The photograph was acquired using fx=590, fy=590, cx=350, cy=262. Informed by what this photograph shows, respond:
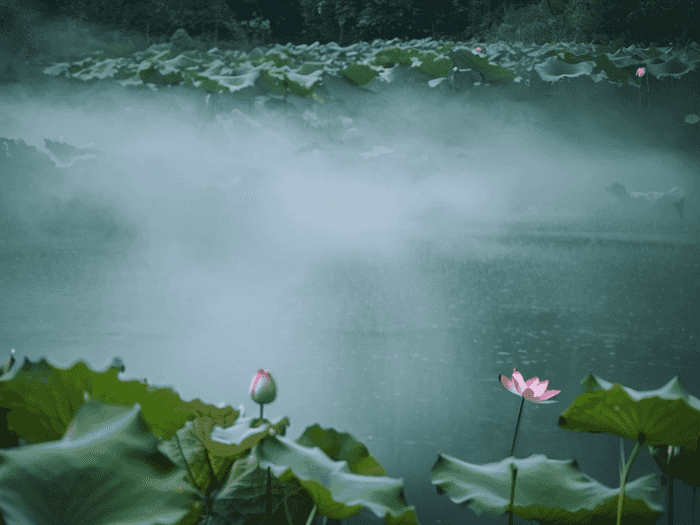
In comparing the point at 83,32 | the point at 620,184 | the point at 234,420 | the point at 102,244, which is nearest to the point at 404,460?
the point at 234,420

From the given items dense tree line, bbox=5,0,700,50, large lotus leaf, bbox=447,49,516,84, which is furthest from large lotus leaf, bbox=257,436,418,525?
dense tree line, bbox=5,0,700,50

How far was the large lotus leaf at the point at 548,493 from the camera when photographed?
1.53 feet

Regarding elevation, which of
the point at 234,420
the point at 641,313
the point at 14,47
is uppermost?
the point at 14,47

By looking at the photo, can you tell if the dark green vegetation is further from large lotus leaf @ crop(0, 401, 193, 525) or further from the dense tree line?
large lotus leaf @ crop(0, 401, 193, 525)

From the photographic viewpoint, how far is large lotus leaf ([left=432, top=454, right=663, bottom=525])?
0.47 m

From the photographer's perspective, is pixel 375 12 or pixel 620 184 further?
pixel 375 12

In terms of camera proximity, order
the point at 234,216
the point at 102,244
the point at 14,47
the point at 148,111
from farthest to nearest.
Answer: the point at 14,47 → the point at 148,111 → the point at 234,216 → the point at 102,244

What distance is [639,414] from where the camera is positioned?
48 centimetres

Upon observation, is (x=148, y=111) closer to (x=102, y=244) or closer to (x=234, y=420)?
(x=102, y=244)

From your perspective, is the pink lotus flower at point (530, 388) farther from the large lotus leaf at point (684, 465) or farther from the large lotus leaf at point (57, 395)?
the large lotus leaf at point (57, 395)

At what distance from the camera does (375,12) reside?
4.11 m

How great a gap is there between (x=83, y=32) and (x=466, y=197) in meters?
2.89

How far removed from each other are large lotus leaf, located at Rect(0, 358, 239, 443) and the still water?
3 centimetres

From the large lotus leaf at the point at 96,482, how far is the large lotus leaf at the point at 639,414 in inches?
13.1
